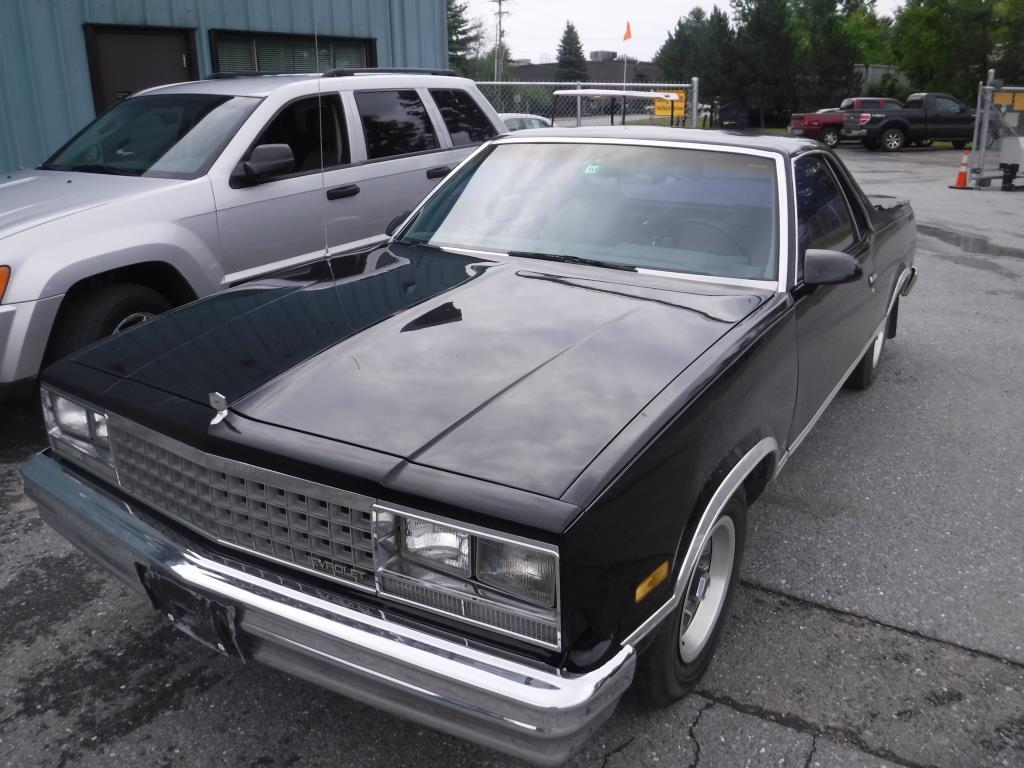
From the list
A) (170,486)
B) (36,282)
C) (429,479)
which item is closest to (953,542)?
(429,479)

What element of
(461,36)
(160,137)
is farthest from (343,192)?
(461,36)

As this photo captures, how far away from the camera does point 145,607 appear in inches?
124

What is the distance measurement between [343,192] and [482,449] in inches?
158

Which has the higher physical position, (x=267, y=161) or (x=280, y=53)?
(x=280, y=53)

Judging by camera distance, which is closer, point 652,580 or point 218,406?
point 652,580

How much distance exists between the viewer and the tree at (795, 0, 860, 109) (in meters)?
40.1

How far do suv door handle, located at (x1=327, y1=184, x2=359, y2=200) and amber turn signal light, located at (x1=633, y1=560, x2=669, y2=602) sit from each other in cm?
411

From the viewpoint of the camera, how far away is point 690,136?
12.2 ft

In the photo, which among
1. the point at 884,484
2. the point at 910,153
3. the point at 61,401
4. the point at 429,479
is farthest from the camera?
the point at 910,153

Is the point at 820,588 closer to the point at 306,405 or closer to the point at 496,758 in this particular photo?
the point at 496,758

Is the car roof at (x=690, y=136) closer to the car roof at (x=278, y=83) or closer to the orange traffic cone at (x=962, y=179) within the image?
the car roof at (x=278, y=83)

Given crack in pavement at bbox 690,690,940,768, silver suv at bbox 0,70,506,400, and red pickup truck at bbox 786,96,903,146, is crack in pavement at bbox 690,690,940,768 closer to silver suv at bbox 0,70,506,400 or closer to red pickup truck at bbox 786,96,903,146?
silver suv at bbox 0,70,506,400

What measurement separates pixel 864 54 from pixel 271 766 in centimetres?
6437

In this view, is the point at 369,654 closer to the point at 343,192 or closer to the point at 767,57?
the point at 343,192
